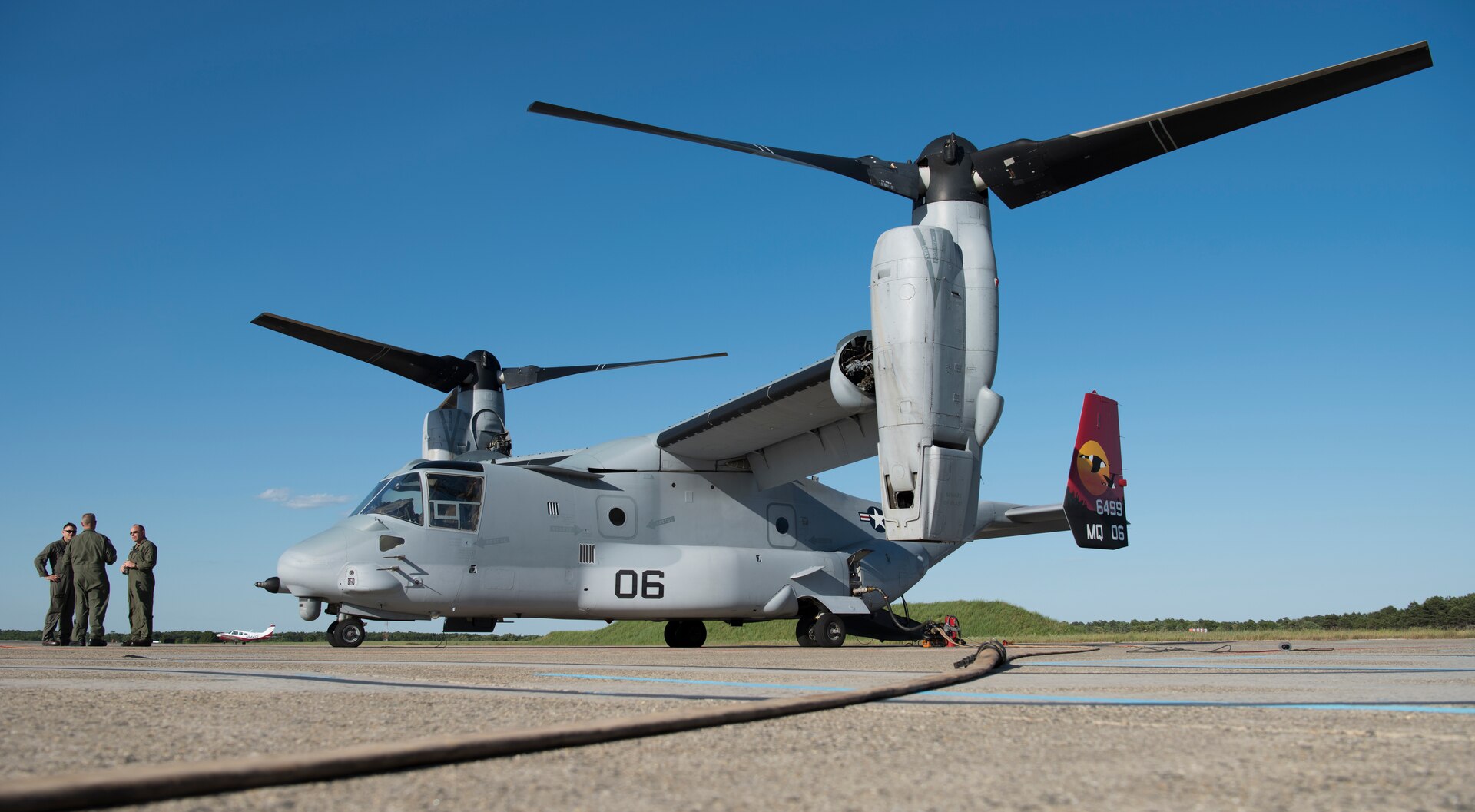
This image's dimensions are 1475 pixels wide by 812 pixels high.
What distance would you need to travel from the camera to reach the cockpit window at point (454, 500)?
12.9 metres

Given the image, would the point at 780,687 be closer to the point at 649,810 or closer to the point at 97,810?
the point at 649,810

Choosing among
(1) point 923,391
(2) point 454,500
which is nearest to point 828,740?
(1) point 923,391

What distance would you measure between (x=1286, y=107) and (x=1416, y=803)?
9018 millimetres

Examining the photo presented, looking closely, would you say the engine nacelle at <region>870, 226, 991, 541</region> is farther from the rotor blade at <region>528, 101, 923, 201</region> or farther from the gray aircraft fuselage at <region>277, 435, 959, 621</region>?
the gray aircraft fuselage at <region>277, 435, 959, 621</region>

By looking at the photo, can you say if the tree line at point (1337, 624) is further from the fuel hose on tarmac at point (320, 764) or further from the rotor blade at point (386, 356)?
the fuel hose on tarmac at point (320, 764)

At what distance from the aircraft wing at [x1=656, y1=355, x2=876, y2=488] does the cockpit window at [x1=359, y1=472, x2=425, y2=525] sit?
11.4 feet

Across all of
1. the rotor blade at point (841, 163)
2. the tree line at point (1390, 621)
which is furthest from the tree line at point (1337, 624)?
the rotor blade at point (841, 163)

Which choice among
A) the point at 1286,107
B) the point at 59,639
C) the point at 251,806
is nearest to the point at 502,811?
the point at 251,806

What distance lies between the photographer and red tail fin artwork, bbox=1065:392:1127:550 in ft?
45.1

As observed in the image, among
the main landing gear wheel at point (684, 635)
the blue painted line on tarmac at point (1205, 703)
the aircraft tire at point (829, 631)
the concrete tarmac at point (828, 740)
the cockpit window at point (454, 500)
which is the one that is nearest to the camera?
the concrete tarmac at point (828, 740)

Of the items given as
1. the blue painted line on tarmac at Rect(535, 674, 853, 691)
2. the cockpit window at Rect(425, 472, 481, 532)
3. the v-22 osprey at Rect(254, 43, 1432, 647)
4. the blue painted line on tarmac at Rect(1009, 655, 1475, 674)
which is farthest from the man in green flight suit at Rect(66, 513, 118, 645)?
the blue painted line on tarmac at Rect(1009, 655, 1475, 674)

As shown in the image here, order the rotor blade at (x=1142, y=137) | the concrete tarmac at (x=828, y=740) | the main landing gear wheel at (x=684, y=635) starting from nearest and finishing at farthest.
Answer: the concrete tarmac at (x=828, y=740), the rotor blade at (x=1142, y=137), the main landing gear wheel at (x=684, y=635)

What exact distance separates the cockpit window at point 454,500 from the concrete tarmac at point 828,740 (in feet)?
24.5

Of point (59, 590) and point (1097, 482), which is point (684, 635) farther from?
point (59, 590)
